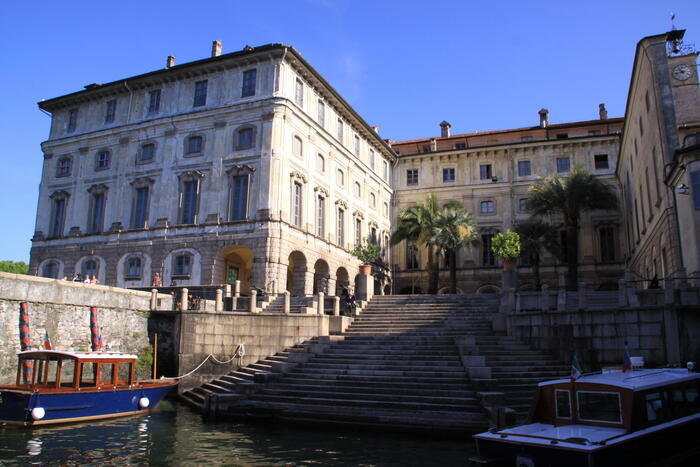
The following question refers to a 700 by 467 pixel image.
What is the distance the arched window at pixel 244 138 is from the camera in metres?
33.6

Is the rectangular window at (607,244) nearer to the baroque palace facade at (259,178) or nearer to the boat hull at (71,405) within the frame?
the baroque palace facade at (259,178)

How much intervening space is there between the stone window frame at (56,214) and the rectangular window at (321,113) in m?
18.1

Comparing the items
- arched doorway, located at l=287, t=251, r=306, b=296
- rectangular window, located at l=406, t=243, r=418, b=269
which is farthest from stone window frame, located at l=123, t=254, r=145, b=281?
rectangular window, located at l=406, t=243, r=418, b=269

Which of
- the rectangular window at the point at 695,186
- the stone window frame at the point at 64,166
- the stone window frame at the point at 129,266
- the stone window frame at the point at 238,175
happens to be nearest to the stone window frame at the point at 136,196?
the stone window frame at the point at 129,266

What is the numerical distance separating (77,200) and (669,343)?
3568cm

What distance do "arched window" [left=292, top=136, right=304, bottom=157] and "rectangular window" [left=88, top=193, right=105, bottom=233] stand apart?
13728 mm

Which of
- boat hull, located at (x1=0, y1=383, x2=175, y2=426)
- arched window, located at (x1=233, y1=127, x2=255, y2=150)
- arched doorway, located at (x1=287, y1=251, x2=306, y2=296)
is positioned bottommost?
boat hull, located at (x1=0, y1=383, x2=175, y2=426)

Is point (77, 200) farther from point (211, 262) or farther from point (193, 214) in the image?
point (211, 262)

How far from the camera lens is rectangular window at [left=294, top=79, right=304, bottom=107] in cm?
3497

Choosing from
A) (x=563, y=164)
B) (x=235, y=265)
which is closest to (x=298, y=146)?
(x=235, y=265)

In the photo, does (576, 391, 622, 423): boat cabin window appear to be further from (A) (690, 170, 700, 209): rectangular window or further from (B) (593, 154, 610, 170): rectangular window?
(B) (593, 154, 610, 170): rectangular window

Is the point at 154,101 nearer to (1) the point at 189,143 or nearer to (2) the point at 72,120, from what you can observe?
(1) the point at 189,143

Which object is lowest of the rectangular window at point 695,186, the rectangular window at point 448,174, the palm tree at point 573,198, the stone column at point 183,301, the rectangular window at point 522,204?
the stone column at point 183,301

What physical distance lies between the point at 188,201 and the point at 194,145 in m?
3.62
